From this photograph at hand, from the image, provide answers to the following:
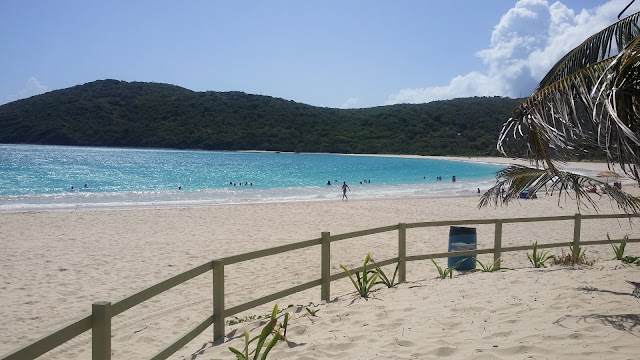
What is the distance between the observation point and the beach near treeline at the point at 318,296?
14.6 feet

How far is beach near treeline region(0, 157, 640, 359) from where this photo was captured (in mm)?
4449

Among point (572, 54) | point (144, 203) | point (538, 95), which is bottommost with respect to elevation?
point (144, 203)

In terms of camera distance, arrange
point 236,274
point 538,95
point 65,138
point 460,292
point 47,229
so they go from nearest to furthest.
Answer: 1. point 538,95
2. point 460,292
3. point 236,274
4. point 47,229
5. point 65,138

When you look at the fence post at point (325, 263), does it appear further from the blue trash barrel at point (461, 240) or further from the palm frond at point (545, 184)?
the blue trash barrel at point (461, 240)

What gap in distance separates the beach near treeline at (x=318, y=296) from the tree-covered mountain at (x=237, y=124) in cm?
8598

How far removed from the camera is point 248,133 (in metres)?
114

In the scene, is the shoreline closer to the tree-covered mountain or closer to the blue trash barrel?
the blue trash barrel

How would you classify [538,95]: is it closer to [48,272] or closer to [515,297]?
[515,297]

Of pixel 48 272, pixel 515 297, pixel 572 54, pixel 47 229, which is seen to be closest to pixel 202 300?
pixel 48 272

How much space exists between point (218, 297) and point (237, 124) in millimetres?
116421

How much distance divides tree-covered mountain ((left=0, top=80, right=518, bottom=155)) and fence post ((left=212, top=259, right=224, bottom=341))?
9408 centimetres

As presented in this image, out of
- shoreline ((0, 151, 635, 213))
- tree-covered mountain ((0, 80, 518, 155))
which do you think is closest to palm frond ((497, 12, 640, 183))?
shoreline ((0, 151, 635, 213))

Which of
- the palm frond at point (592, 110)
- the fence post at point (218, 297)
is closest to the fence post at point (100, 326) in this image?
the fence post at point (218, 297)

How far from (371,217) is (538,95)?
14.6 metres
